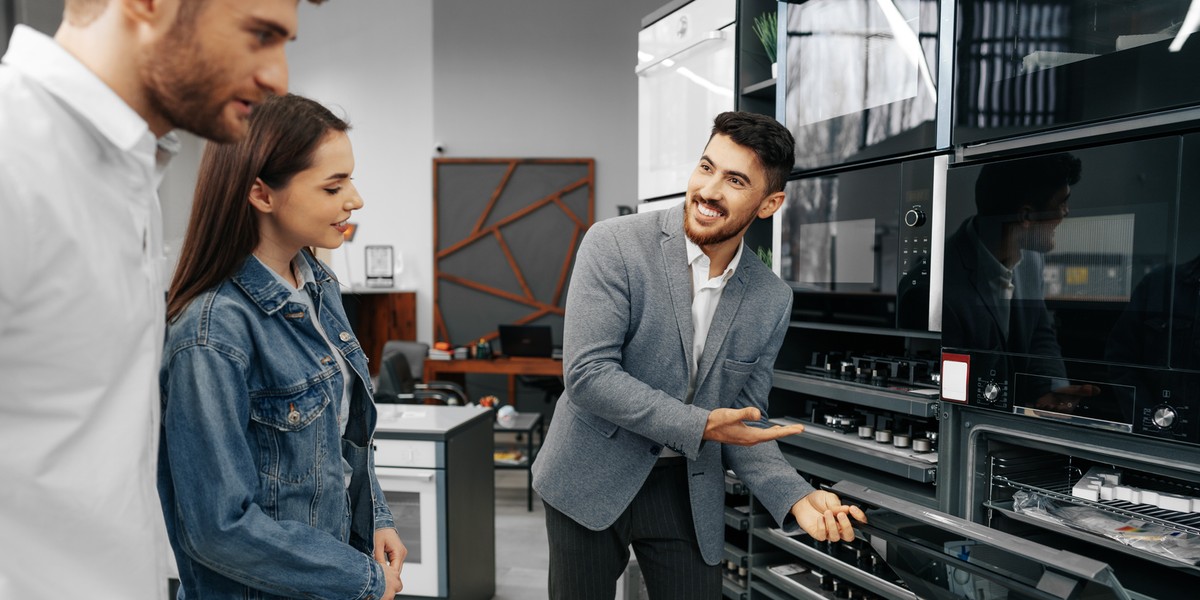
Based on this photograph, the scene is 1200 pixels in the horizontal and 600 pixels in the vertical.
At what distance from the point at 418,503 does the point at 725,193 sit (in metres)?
2.13

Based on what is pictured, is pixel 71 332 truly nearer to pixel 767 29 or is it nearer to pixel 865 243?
pixel 865 243

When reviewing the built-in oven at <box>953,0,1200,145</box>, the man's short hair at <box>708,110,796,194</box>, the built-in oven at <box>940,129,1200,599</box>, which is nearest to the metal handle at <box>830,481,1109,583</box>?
the built-in oven at <box>940,129,1200,599</box>

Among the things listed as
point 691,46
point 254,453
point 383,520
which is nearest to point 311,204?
point 254,453

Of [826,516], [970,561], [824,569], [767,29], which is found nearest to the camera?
[970,561]

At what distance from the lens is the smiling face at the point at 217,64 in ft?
2.60

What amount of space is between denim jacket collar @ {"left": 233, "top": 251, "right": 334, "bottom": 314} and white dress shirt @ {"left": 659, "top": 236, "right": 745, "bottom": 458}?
3.42 ft

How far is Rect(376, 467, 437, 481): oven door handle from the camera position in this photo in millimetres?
3252

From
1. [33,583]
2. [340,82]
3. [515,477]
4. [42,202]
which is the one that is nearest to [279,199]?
[42,202]

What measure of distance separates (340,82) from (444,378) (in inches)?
146

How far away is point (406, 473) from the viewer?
10.7ft

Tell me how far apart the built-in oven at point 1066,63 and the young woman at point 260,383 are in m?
1.56

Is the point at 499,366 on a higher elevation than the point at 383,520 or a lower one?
lower

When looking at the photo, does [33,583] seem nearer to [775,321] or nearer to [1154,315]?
[775,321]

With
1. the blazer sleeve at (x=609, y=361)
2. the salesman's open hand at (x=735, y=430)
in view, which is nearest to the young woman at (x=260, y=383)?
the blazer sleeve at (x=609, y=361)
